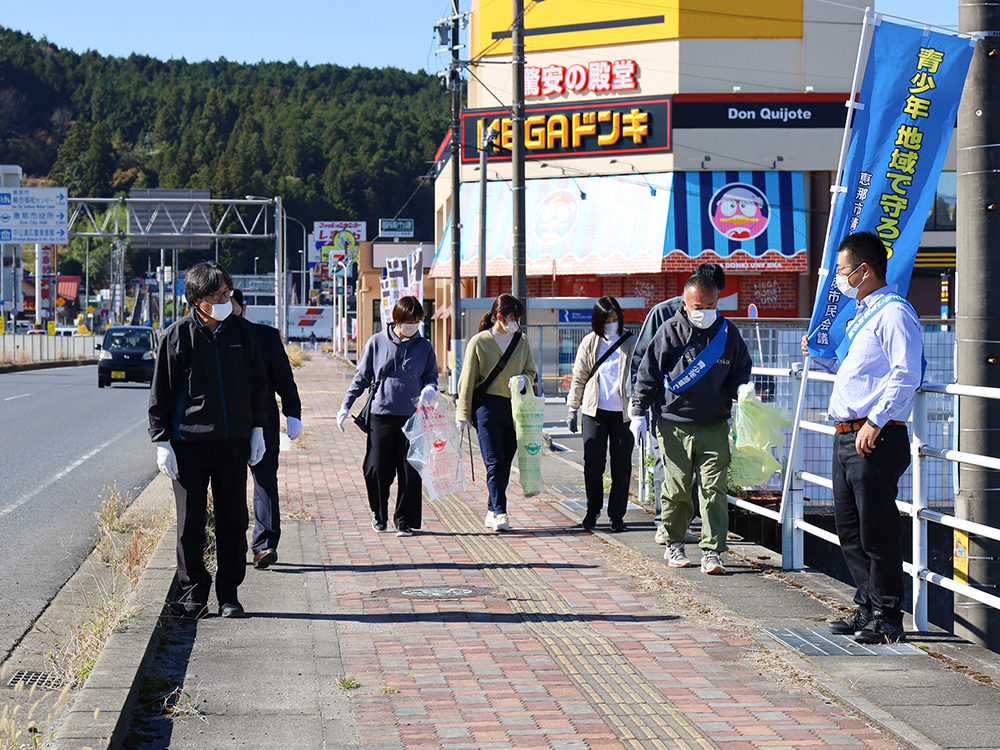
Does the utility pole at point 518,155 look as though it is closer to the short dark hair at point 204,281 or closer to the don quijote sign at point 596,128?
the short dark hair at point 204,281

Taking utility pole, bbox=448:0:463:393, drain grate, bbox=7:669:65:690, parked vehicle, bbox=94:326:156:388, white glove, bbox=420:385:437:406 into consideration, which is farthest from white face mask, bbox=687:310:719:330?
parked vehicle, bbox=94:326:156:388

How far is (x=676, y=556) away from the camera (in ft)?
25.6

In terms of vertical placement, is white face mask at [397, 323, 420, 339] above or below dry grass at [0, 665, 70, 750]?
above

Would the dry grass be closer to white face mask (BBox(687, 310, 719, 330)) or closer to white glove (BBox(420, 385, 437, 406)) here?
white glove (BBox(420, 385, 437, 406))

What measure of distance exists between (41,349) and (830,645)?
49.2m

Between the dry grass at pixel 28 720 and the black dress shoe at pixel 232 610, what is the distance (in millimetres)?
1123

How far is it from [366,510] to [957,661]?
6.06 meters

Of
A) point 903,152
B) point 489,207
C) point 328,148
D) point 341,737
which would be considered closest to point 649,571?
point 903,152

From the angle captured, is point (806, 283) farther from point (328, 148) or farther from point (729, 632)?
point (328, 148)

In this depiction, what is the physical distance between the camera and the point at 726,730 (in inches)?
180

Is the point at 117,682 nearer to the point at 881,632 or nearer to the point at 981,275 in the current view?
the point at 881,632

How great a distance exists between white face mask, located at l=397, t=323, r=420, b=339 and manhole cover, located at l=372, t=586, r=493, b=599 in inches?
101

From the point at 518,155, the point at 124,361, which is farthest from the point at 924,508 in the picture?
the point at 124,361

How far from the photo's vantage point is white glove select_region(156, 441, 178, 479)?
6305 mm
